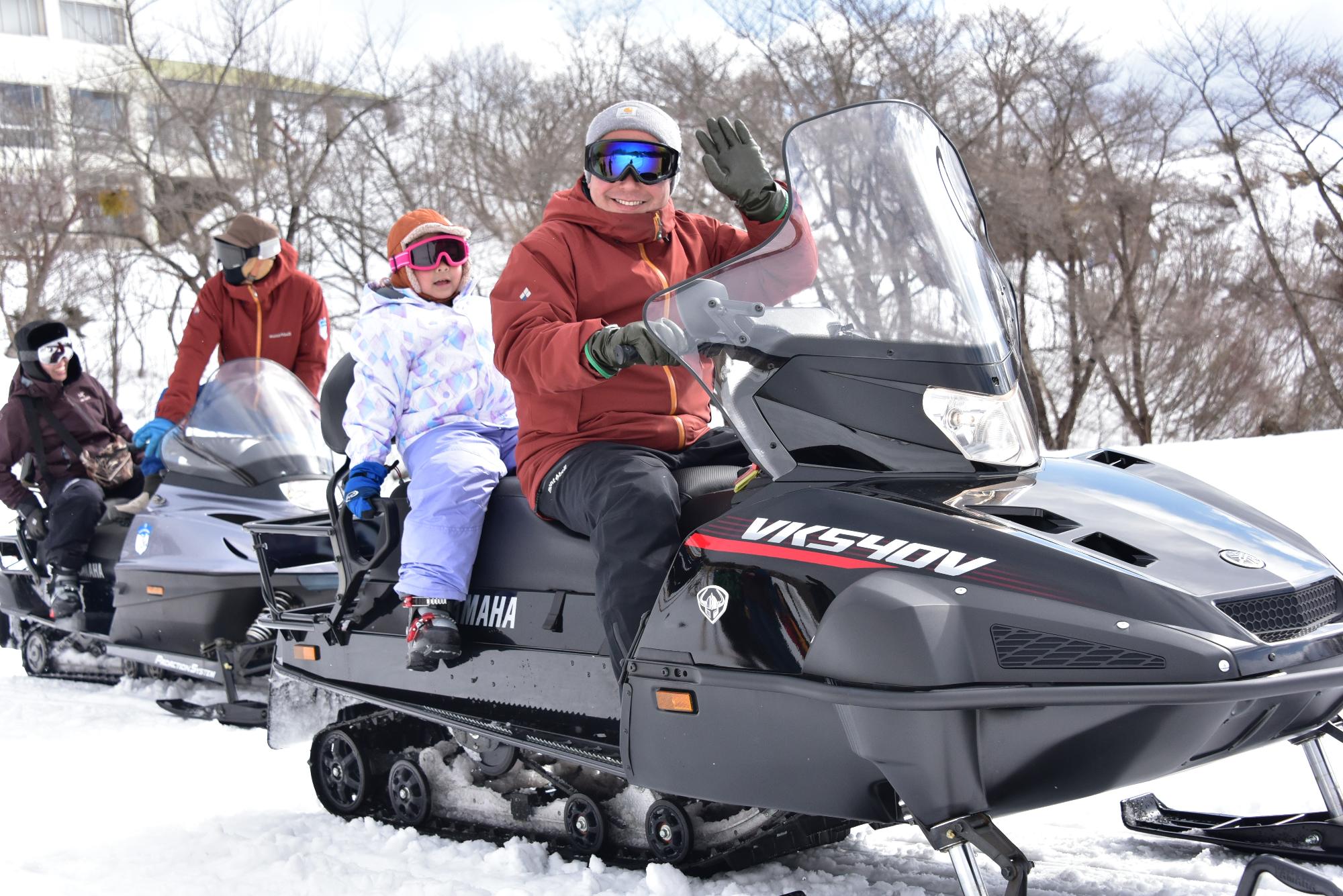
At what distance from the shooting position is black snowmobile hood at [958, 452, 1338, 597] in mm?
2074

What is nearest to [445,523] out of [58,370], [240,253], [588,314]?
[588,314]

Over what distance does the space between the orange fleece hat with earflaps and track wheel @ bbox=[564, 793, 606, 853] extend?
5.80 feet

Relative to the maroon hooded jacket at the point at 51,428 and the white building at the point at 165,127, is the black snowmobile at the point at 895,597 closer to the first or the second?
the maroon hooded jacket at the point at 51,428

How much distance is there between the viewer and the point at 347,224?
17875mm

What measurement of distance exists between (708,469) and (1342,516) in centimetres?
518

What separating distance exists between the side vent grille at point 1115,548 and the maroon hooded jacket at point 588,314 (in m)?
1.11

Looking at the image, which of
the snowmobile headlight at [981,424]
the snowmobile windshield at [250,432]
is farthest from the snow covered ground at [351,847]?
the snowmobile windshield at [250,432]

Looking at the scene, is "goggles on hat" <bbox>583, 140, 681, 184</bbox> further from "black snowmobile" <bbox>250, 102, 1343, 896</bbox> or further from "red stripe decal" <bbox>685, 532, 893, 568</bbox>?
"red stripe decal" <bbox>685, 532, 893, 568</bbox>

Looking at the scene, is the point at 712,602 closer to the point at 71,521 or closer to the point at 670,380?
the point at 670,380

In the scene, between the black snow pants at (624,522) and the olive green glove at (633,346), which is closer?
the olive green glove at (633,346)

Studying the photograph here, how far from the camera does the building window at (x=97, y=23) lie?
17422 mm

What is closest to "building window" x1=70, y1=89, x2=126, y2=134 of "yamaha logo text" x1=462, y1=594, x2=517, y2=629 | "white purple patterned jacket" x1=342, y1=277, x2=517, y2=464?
"white purple patterned jacket" x1=342, y1=277, x2=517, y2=464

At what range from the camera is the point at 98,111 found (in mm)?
17891

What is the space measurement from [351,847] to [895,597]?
6.41 ft
